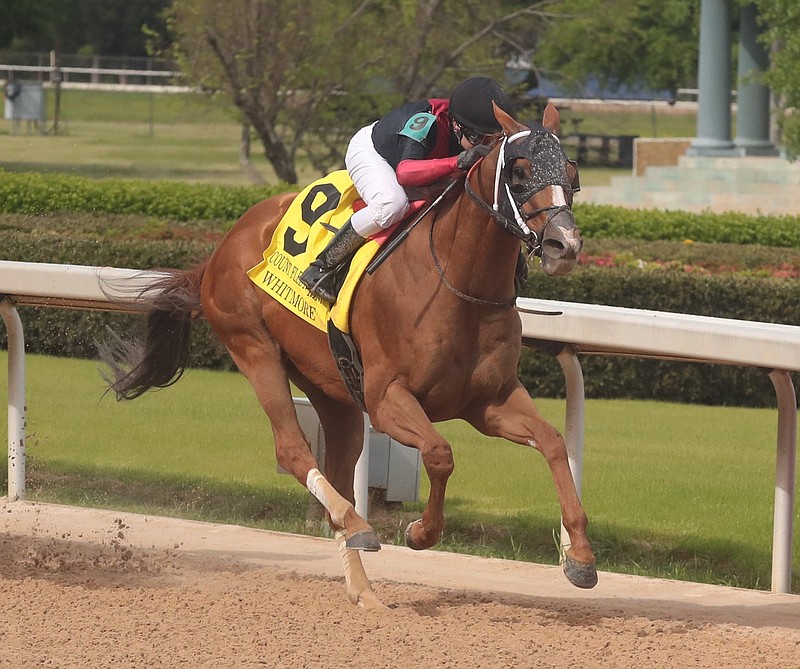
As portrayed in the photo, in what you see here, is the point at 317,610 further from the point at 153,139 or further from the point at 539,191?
the point at 153,139

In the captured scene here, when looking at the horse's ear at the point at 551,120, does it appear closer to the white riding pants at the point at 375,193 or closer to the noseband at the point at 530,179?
the noseband at the point at 530,179

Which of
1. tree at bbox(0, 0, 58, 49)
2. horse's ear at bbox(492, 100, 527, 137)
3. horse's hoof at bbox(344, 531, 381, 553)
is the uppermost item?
tree at bbox(0, 0, 58, 49)

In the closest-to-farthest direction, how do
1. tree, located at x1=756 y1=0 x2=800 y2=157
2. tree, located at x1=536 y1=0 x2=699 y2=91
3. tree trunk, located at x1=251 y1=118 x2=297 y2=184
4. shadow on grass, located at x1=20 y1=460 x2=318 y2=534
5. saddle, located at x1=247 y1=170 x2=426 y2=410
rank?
saddle, located at x1=247 y1=170 x2=426 y2=410 → shadow on grass, located at x1=20 y1=460 x2=318 y2=534 → tree, located at x1=756 y1=0 x2=800 y2=157 → tree trunk, located at x1=251 y1=118 x2=297 y2=184 → tree, located at x1=536 y1=0 x2=699 y2=91

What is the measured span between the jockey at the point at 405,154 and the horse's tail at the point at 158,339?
97 centimetres

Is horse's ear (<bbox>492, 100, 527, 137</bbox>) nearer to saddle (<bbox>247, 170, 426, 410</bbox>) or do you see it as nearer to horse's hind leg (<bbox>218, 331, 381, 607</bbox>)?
saddle (<bbox>247, 170, 426, 410</bbox>)

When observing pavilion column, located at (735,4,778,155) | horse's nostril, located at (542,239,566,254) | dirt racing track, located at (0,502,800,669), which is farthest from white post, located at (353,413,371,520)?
pavilion column, located at (735,4,778,155)

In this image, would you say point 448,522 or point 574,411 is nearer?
point 574,411

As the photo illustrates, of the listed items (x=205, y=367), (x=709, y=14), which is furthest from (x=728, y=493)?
(x=709, y=14)

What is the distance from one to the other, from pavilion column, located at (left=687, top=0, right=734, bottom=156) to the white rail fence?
16256 millimetres

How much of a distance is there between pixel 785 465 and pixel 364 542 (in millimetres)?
1420

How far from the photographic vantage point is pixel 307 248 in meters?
4.83

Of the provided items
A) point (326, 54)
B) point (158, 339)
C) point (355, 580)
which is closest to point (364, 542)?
point (355, 580)

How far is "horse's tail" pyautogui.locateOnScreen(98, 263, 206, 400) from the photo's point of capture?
18.3ft

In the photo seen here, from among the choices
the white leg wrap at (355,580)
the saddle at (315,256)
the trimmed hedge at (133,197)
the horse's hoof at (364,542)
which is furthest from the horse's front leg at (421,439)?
the trimmed hedge at (133,197)
